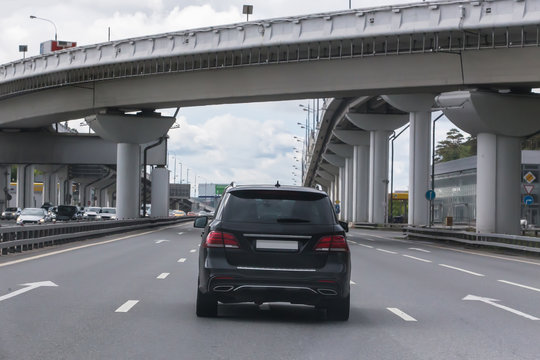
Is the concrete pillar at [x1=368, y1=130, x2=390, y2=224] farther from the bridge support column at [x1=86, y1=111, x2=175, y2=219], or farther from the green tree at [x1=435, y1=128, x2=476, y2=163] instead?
the green tree at [x1=435, y1=128, x2=476, y2=163]

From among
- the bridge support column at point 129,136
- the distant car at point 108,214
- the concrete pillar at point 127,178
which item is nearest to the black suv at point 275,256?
the bridge support column at point 129,136

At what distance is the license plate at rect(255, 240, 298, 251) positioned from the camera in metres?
9.84

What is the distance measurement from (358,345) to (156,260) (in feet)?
45.1

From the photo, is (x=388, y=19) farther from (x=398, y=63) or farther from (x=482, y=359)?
(x=482, y=359)

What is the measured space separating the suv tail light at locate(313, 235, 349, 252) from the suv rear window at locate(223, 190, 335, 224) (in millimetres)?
197

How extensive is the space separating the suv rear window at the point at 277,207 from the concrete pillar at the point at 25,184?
85.9 m

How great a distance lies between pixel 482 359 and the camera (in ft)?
26.1

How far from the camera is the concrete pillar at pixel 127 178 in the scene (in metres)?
53.2

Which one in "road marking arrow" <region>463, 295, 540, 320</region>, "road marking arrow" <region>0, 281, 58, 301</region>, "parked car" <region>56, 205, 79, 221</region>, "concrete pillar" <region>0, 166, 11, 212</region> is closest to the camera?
"road marking arrow" <region>463, 295, 540, 320</region>

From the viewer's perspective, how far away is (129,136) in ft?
171

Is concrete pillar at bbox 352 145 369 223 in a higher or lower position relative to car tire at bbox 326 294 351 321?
higher

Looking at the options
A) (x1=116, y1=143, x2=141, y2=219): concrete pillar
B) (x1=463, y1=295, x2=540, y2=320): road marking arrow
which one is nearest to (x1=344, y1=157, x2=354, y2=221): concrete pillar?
(x1=116, y1=143, x2=141, y2=219): concrete pillar

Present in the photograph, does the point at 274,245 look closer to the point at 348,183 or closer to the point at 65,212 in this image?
the point at 65,212

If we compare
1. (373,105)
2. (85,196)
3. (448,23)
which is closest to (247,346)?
(448,23)
